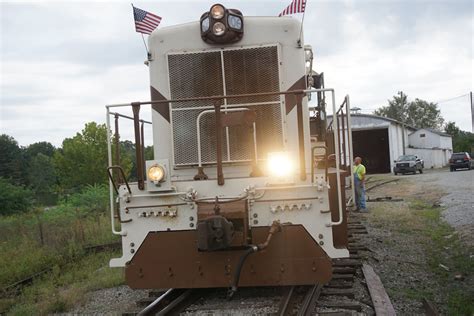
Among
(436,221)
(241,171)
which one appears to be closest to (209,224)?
(241,171)

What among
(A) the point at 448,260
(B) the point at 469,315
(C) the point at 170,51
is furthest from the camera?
(A) the point at 448,260

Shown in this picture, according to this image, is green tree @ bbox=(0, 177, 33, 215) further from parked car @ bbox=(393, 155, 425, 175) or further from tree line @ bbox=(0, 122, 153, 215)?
parked car @ bbox=(393, 155, 425, 175)

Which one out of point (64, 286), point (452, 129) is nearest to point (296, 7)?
point (64, 286)

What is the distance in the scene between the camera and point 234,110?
5.91 metres

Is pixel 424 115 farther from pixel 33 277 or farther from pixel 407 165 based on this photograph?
pixel 33 277

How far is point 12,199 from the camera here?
22875mm

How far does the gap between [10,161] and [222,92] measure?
218 ft

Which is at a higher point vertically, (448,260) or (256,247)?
(256,247)

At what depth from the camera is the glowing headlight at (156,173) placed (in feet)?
16.8

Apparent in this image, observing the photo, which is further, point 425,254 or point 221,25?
point 425,254

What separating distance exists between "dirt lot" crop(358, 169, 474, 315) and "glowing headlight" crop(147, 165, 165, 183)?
2.98 m

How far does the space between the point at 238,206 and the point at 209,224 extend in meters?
0.39

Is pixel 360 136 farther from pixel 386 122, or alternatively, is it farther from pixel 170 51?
pixel 170 51

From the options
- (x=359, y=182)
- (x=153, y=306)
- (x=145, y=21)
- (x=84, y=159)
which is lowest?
(x=153, y=306)
